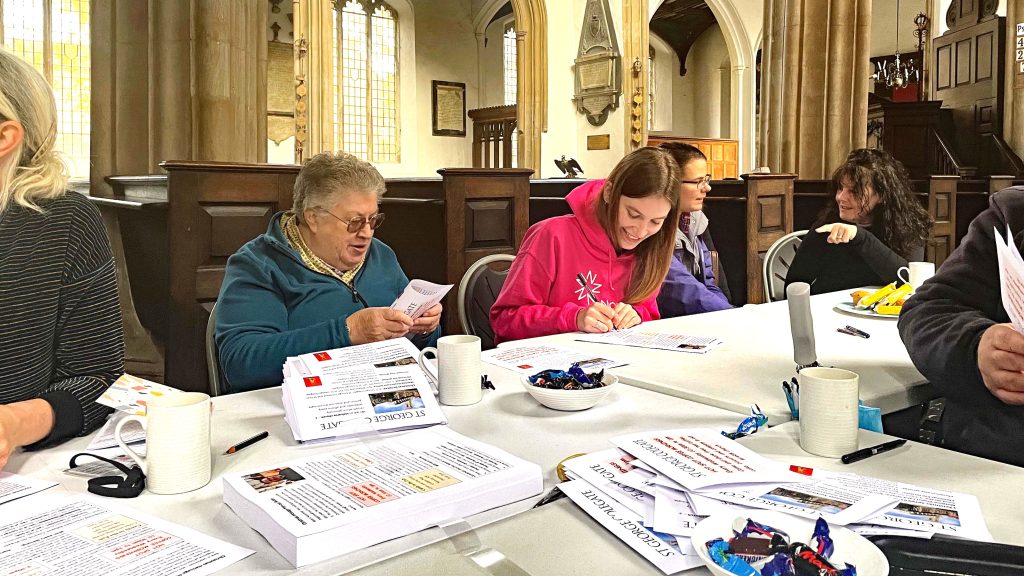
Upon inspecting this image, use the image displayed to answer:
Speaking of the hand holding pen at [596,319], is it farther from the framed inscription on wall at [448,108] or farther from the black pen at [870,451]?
the framed inscription on wall at [448,108]

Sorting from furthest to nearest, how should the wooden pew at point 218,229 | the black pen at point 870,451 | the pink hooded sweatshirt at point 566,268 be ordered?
1. the wooden pew at point 218,229
2. the pink hooded sweatshirt at point 566,268
3. the black pen at point 870,451

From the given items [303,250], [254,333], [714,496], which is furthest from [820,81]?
[714,496]

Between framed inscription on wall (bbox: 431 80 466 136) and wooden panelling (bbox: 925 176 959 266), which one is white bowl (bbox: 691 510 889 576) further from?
framed inscription on wall (bbox: 431 80 466 136)

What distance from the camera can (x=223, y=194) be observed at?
379 centimetres

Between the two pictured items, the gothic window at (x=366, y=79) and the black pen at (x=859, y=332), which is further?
the gothic window at (x=366, y=79)

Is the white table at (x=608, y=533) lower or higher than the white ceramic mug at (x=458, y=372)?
lower

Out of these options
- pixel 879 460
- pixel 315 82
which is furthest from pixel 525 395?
pixel 315 82

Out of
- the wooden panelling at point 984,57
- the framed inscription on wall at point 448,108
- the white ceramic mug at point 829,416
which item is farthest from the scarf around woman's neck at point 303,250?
the framed inscription on wall at point 448,108

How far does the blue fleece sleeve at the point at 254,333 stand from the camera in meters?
2.04

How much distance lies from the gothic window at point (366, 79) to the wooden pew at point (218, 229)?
917cm

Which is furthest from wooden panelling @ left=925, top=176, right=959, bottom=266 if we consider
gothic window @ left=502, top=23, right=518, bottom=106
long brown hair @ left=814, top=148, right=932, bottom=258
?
gothic window @ left=502, top=23, right=518, bottom=106

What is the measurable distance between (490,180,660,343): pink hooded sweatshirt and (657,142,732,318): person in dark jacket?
0.46 m

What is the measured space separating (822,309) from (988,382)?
139 cm

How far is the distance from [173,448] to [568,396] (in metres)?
0.73
